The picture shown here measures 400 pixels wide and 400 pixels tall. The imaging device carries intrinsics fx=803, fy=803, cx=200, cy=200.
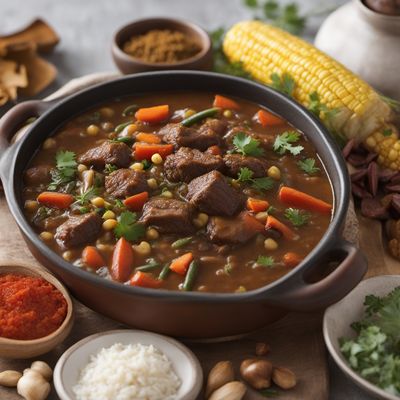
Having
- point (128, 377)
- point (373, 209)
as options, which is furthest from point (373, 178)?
point (128, 377)

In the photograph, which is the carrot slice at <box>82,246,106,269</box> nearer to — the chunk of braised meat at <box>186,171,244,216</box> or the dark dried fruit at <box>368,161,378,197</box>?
the chunk of braised meat at <box>186,171,244,216</box>

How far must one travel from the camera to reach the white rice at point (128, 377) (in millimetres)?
4922

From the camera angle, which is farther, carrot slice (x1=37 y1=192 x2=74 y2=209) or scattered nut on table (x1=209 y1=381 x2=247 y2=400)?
carrot slice (x1=37 y1=192 x2=74 y2=209)

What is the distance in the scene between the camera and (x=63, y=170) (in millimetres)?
6309

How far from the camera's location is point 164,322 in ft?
17.5

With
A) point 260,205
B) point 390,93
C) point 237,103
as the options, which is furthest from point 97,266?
point 390,93

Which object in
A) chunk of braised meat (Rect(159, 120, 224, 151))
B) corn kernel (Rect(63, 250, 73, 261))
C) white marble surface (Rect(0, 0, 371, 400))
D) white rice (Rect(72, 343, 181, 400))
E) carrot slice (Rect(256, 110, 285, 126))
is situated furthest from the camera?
white marble surface (Rect(0, 0, 371, 400))

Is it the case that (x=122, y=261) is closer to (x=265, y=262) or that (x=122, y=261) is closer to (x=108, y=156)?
(x=265, y=262)

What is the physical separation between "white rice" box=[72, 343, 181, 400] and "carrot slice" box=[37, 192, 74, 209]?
4.47ft

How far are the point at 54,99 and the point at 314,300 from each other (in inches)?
123

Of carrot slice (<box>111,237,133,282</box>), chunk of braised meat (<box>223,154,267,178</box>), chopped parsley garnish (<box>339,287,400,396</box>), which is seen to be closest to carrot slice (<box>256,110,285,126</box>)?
chunk of braised meat (<box>223,154,267,178</box>)

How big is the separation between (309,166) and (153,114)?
1449 millimetres

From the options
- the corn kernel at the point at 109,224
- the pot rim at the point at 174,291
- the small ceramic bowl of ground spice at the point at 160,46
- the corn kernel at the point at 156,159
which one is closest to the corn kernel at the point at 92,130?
the pot rim at the point at 174,291

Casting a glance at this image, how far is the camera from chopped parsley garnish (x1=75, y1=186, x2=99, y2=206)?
19.9 ft
